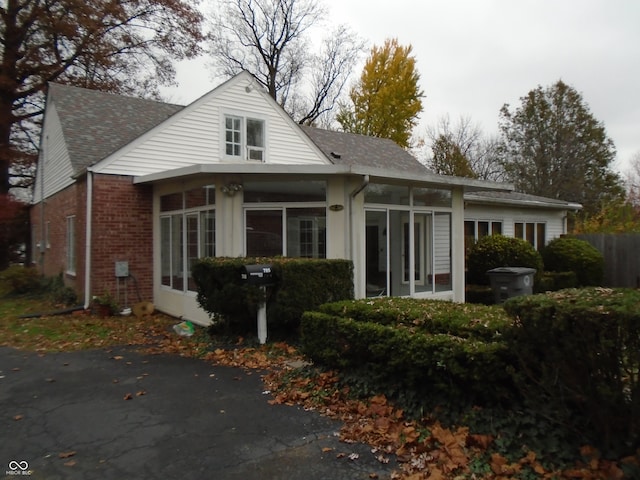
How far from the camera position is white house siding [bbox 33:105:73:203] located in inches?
510

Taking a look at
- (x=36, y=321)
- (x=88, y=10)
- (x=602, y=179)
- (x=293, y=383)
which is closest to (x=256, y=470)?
(x=293, y=383)

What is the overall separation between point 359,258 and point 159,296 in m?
5.25

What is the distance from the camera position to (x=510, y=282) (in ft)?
35.0

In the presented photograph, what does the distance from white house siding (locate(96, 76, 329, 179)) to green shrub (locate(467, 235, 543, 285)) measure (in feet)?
18.3

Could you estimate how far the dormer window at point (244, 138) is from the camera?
13.2 m

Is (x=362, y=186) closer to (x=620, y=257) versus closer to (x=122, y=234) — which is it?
(x=122, y=234)

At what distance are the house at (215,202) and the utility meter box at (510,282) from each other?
2.80ft

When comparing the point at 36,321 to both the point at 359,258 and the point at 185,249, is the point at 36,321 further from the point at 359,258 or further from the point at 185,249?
the point at 359,258

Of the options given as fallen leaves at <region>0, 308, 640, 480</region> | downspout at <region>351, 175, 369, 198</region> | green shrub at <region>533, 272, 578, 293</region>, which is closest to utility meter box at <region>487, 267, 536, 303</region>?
green shrub at <region>533, 272, 578, 293</region>

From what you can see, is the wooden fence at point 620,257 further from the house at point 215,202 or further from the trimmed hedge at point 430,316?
the trimmed hedge at point 430,316

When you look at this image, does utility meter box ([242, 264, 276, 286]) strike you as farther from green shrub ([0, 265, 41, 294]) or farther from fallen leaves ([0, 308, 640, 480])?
green shrub ([0, 265, 41, 294])

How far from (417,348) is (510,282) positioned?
7.28 metres

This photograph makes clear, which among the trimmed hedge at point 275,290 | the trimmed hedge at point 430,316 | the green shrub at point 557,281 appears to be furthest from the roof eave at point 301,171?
the green shrub at point 557,281

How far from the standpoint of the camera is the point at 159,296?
11117 mm
